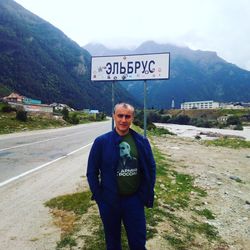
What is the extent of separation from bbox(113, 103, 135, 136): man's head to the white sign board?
198 inches

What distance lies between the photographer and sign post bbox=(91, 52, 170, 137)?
9273mm

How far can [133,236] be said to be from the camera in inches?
161

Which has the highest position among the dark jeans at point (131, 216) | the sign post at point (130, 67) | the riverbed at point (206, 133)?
the sign post at point (130, 67)

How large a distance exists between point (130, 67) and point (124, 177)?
564cm

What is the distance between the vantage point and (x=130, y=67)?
30.6ft

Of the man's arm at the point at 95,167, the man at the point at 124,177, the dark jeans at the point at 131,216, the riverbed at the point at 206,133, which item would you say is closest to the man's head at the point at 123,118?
the man at the point at 124,177

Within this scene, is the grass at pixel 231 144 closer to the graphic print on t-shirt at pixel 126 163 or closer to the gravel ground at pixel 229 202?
the gravel ground at pixel 229 202

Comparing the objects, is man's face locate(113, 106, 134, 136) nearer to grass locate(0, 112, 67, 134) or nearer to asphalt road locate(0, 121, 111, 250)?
asphalt road locate(0, 121, 111, 250)

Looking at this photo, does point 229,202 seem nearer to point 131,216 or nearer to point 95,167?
point 131,216

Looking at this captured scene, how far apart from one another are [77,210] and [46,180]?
3242mm

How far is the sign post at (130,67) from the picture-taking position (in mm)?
9273

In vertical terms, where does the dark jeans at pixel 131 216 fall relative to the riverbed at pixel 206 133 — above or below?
above

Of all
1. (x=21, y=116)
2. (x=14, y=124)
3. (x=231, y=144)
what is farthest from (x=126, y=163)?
(x=21, y=116)

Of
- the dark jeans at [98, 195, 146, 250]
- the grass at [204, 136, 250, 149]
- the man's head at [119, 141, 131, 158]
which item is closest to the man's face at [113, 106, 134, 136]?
the man's head at [119, 141, 131, 158]
